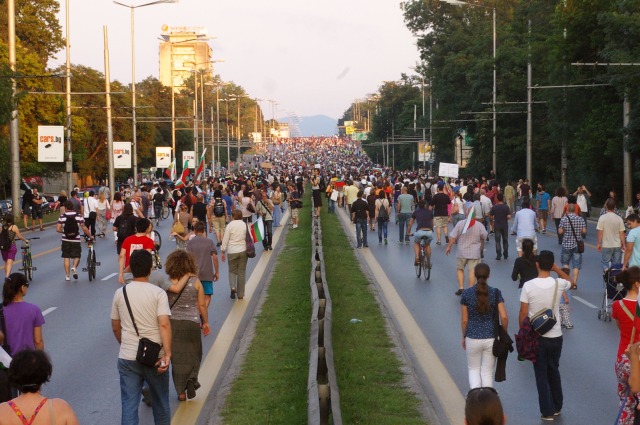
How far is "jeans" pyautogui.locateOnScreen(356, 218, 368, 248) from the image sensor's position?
1255 inches

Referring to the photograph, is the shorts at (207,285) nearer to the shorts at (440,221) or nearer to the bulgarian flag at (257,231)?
the bulgarian flag at (257,231)

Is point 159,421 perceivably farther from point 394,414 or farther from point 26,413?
point 26,413

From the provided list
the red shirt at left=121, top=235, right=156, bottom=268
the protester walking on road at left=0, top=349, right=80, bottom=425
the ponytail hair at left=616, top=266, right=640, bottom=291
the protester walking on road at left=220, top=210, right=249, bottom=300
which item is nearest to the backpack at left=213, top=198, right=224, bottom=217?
the protester walking on road at left=220, top=210, right=249, bottom=300

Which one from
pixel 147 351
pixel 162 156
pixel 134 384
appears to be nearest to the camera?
pixel 147 351

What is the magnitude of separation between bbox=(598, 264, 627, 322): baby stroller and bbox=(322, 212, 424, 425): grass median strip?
312cm

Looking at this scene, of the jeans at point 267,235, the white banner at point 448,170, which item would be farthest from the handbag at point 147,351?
the white banner at point 448,170

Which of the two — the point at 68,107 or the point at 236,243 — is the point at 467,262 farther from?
the point at 68,107

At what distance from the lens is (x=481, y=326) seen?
9727 mm

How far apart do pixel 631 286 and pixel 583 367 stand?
11.3 feet

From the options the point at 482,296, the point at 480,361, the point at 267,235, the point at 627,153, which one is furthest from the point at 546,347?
the point at 627,153

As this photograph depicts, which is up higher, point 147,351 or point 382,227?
point 147,351

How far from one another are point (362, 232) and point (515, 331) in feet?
54.2

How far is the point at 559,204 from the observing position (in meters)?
31.7

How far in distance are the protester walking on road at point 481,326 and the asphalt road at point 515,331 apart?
2.81 ft
